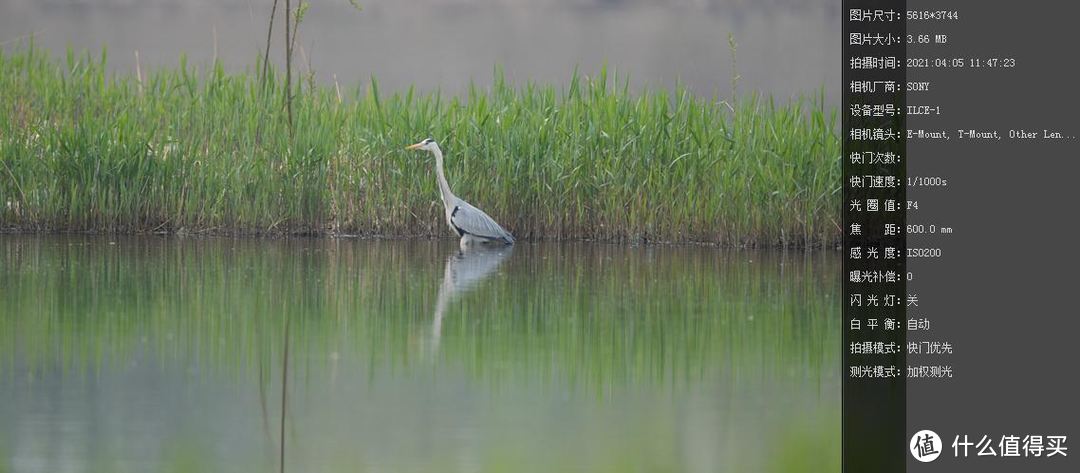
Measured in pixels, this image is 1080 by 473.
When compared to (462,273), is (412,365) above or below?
below

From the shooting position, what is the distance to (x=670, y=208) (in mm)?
10648

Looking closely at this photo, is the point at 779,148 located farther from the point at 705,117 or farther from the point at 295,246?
the point at 295,246

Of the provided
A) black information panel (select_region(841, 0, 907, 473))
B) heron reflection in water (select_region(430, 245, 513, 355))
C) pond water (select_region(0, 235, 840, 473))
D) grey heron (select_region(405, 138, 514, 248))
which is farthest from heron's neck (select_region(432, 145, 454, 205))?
black information panel (select_region(841, 0, 907, 473))

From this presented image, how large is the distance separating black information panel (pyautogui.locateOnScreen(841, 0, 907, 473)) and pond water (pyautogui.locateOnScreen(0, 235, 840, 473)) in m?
0.12

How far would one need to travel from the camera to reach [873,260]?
9.95m

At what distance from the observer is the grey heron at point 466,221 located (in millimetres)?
10242

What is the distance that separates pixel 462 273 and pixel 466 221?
1.67m

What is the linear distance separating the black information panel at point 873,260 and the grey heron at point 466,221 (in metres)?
2.37

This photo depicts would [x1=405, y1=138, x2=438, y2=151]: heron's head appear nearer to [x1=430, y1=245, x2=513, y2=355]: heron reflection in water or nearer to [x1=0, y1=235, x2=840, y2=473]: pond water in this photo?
[x1=430, y1=245, x2=513, y2=355]: heron reflection in water

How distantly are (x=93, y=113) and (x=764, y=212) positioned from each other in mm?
5086

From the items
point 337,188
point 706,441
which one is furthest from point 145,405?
point 337,188

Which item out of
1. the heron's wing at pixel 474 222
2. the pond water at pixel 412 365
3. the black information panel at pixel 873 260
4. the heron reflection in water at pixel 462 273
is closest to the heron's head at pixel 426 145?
the heron's wing at pixel 474 222

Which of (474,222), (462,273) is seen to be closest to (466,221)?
(474,222)

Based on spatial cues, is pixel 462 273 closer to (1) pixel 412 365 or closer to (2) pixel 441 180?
(2) pixel 441 180
